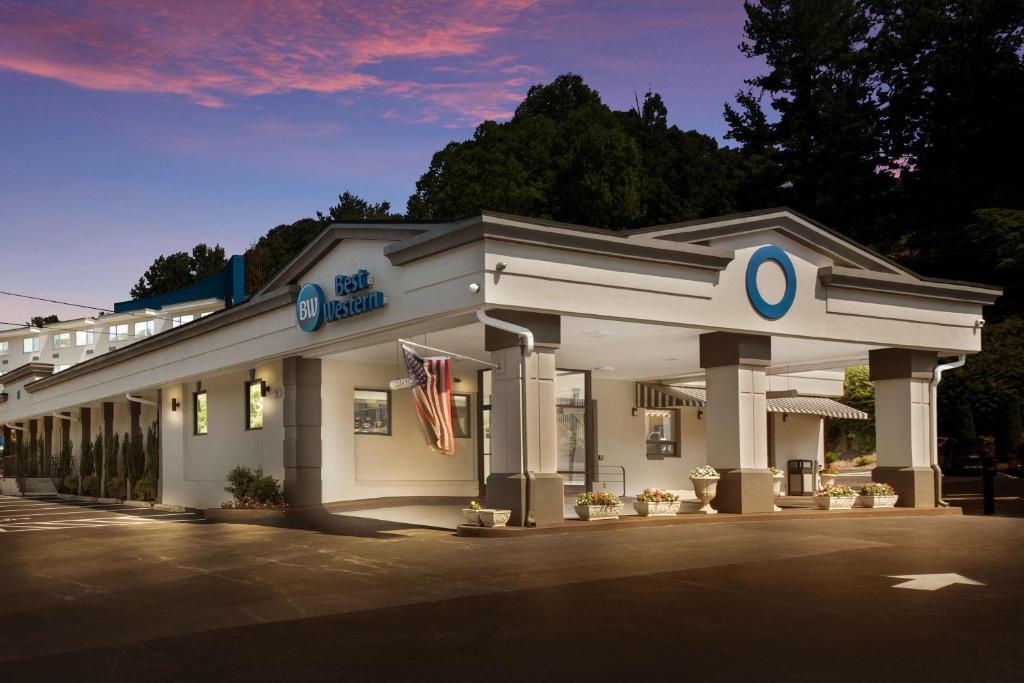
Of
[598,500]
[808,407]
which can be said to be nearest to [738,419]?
[598,500]

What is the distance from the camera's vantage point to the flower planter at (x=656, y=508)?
21188 mm

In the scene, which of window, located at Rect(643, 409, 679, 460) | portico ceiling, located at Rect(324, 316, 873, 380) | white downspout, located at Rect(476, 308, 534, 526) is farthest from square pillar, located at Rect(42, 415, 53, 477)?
white downspout, located at Rect(476, 308, 534, 526)

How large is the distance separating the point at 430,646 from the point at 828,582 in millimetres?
5694

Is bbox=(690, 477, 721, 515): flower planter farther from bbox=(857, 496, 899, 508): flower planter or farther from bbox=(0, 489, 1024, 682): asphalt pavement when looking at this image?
bbox=(857, 496, 899, 508): flower planter

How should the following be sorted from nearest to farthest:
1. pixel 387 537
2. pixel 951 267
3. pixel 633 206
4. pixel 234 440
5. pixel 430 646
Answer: pixel 430 646
pixel 387 537
pixel 234 440
pixel 951 267
pixel 633 206

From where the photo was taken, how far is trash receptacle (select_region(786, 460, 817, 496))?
109 feet

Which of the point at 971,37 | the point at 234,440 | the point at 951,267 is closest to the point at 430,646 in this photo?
the point at 234,440

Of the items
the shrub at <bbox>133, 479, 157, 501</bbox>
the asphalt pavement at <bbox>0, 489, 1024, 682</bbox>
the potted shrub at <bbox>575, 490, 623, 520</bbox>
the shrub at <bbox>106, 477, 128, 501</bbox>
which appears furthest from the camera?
the shrub at <bbox>106, 477, 128, 501</bbox>

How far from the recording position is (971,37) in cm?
4956

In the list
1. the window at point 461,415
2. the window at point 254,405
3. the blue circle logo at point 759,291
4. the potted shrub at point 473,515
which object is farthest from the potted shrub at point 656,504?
the window at point 254,405

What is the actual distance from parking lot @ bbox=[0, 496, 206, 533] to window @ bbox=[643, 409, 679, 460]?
13.6 metres

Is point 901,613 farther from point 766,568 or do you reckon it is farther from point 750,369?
point 750,369

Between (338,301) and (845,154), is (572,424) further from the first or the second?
(845,154)

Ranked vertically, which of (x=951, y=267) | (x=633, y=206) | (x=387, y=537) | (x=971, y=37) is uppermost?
(x=971, y=37)
